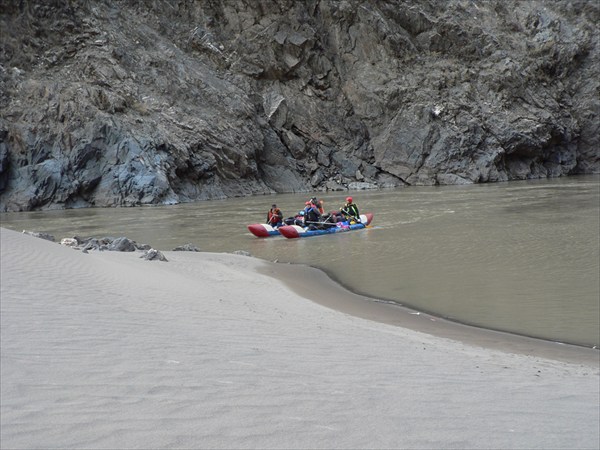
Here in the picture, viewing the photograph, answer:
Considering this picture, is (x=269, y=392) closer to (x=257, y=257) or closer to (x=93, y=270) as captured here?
(x=93, y=270)

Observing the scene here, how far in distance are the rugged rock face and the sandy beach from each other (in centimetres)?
2906

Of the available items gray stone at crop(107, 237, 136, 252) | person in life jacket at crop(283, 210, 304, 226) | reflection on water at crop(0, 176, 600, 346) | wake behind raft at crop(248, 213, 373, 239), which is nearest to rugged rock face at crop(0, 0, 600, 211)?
reflection on water at crop(0, 176, 600, 346)

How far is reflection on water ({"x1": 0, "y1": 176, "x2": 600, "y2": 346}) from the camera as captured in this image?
9078 mm

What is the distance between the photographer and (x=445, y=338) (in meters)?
7.36

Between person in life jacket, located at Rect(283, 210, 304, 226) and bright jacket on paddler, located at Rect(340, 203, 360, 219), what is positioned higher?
bright jacket on paddler, located at Rect(340, 203, 360, 219)

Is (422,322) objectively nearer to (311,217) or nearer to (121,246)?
(121,246)

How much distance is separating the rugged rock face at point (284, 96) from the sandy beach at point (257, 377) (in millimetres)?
29061

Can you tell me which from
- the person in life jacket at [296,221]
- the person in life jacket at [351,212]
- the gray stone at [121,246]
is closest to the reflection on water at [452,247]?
the person in life jacket at [351,212]

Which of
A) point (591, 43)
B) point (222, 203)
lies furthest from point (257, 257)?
point (591, 43)

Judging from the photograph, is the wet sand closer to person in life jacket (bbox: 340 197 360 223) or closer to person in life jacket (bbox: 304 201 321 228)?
person in life jacket (bbox: 304 201 321 228)

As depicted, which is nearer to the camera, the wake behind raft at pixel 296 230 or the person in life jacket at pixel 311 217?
the wake behind raft at pixel 296 230

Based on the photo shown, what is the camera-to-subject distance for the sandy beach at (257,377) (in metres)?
3.40

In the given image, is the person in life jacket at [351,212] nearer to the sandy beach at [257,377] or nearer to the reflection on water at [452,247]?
the reflection on water at [452,247]

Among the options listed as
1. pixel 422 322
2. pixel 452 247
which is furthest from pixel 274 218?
pixel 422 322
